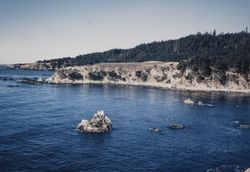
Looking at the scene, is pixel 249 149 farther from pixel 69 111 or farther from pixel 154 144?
pixel 69 111

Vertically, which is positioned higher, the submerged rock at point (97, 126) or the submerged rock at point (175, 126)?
the submerged rock at point (97, 126)

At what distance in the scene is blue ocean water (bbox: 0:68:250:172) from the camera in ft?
215

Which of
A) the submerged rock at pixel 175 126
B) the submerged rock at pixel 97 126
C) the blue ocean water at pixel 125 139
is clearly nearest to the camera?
the blue ocean water at pixel 125 139

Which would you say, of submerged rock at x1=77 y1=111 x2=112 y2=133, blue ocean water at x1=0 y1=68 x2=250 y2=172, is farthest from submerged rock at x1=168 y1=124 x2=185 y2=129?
submerged rock at x1=77 y1=111 x2=112 y2=133

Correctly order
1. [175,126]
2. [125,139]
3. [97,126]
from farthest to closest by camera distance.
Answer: [175,126], [97,126], [125,139]

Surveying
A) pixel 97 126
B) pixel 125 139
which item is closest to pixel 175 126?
pixel 125 139

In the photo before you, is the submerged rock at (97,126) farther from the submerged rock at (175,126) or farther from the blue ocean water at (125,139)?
the submerged rock at (175,126)

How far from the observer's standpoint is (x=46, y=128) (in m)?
92.7

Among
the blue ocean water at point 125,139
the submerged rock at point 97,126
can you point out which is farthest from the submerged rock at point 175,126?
the submerged rock at point 97,126

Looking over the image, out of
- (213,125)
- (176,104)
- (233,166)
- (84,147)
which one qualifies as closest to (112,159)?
(84,147)

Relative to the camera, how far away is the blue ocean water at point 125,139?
215ft

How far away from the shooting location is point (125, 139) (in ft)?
275

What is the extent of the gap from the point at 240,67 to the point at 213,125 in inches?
4187

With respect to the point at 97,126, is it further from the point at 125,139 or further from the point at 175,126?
the point at 175,126
